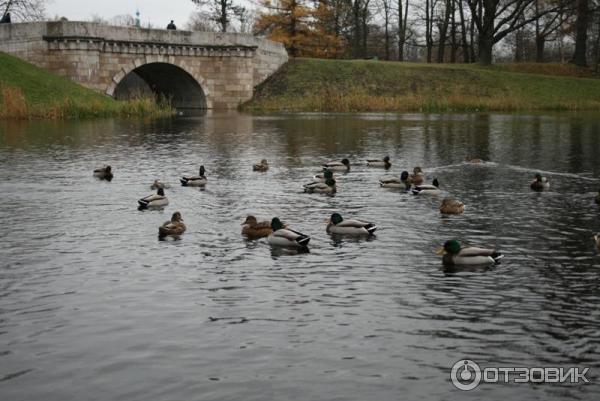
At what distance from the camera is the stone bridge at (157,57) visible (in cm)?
5150

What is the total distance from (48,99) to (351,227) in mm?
33998

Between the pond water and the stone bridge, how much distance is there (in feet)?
105

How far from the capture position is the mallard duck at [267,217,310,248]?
12539 millimetres

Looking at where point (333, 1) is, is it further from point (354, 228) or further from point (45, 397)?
point (45, 397)

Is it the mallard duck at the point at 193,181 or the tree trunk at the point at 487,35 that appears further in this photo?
the tree trunk at the point at 487,35

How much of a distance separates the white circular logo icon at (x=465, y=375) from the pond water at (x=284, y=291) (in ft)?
0.35

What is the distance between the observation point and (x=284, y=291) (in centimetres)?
1027

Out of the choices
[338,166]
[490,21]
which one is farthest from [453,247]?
[490,21]

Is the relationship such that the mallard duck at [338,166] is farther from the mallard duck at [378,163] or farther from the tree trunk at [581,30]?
the tree trunk at [581,30]

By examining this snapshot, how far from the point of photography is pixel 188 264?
11750 mm

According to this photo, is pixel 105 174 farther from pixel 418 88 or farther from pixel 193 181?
pixel 418 88

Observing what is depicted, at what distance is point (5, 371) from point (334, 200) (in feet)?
35.0

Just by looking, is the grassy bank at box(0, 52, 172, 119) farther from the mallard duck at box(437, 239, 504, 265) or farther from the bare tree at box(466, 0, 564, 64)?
the mallard duck at box(437, 239, 504, 265)

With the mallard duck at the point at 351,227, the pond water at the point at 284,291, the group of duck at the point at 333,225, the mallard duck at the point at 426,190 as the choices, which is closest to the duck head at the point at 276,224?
the group of duck at the point at 333,225
